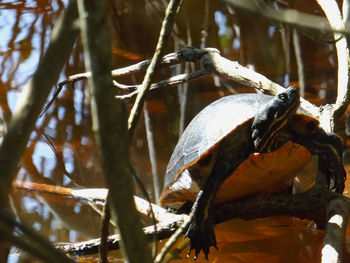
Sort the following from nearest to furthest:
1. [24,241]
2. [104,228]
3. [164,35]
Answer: [24,241] → [164,35] → [104,228]

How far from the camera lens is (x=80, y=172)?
2963mm

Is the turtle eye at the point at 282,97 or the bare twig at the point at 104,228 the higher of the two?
the turtle eye at the point at 282,97

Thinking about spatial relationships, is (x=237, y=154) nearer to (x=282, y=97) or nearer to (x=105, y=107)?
(x=282, y=97)

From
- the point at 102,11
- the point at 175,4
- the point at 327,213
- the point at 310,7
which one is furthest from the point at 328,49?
the point at 102,11

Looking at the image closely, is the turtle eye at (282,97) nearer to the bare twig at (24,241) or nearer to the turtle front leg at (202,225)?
the turtle front leg at (202,225)

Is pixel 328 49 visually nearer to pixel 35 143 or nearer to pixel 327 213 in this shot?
pixel 35 143

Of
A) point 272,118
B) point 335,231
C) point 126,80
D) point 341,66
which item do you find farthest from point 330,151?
point 126,80

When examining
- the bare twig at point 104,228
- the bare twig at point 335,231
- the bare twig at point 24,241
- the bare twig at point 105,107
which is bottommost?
the bare twig at point 335,231

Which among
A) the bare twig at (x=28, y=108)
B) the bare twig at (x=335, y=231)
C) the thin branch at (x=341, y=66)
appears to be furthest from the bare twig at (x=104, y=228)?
the thin branch at (x=341, y=66)

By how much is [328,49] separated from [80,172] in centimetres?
345

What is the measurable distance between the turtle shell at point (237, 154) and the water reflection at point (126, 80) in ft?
0.97

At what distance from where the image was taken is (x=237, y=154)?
207cm

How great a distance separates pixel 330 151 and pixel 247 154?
13.0 inches

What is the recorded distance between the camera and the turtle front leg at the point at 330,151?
2.06 metres
